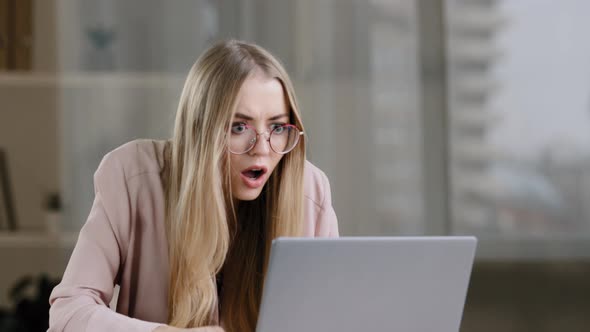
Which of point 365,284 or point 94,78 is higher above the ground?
point 94,78

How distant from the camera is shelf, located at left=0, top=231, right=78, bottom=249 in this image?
270 cm

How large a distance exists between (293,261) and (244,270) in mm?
334

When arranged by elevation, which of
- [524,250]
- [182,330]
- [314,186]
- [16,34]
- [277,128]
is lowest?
[524,250]

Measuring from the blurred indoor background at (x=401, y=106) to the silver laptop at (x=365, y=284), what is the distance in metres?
1.57

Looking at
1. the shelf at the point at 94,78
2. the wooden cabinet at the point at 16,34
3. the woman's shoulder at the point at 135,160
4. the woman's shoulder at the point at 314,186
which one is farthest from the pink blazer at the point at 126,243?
the wooden cabinet at the point at 16,34

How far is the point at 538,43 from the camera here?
2684mm

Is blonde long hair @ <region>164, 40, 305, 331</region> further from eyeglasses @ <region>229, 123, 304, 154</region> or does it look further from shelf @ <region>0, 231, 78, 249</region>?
shelf @ <region>0, 231, 78, 249</region>

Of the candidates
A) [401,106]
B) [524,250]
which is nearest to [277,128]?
[401,106]

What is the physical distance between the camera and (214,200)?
1193mm

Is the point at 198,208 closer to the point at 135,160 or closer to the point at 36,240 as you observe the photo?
the point at 135,160

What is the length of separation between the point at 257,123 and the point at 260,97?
37mm

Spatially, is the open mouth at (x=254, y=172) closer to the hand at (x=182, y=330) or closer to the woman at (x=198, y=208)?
the woman at (x=198, y=208)

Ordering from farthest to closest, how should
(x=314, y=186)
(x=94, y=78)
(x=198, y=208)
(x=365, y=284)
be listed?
(x=94, y=78), (x=314, y=186), (x=198, y=208), (x=365, y=284)

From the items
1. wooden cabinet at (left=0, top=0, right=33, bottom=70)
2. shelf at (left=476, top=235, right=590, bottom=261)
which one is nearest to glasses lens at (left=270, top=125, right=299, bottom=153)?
shelf at (left=476, top=235, right=590, bottom=261)
